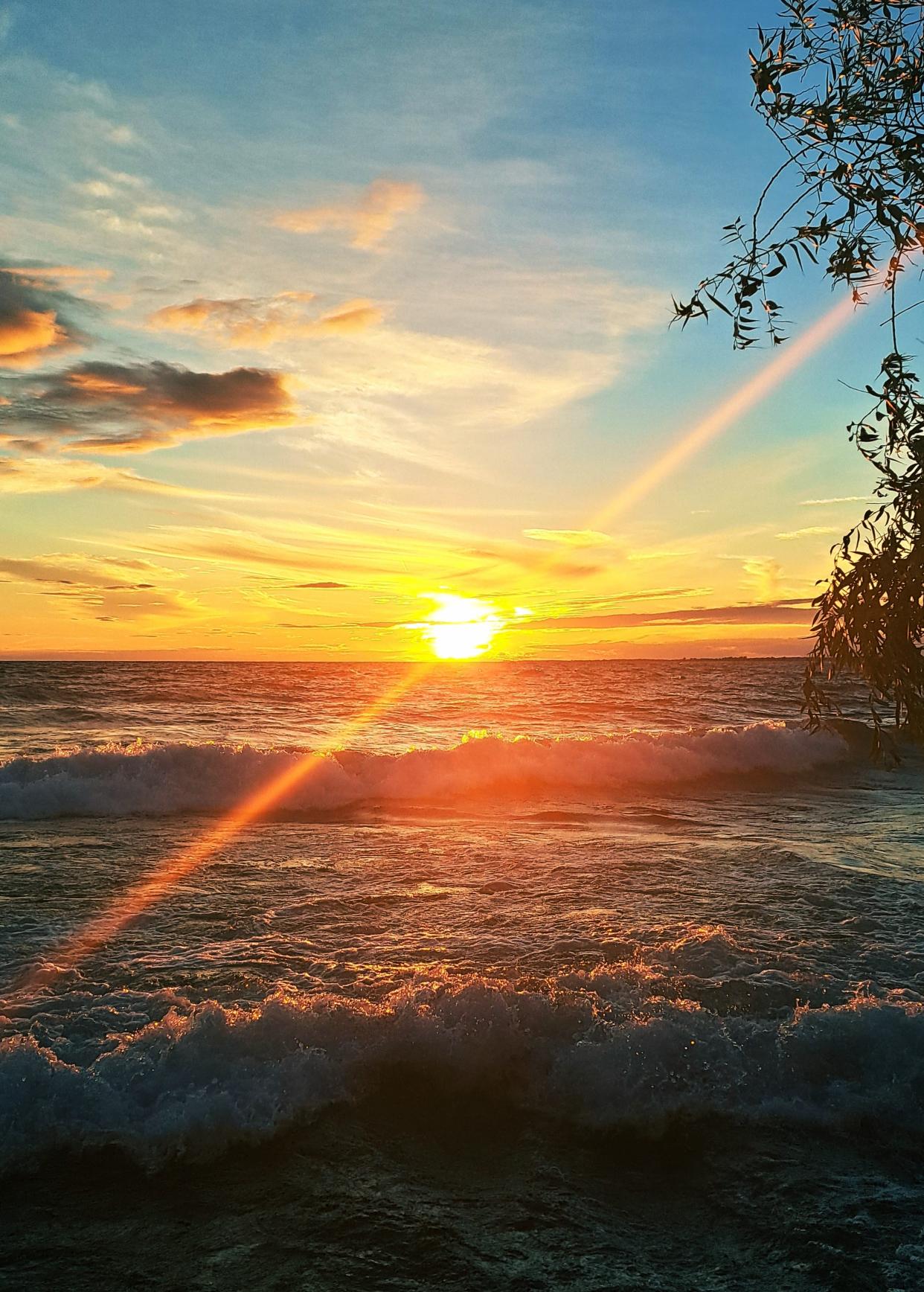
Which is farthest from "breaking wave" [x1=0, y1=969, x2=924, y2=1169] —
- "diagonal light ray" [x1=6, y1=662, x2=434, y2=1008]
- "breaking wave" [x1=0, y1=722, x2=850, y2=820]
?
"breaking wave" [x1=0, y1=722, x2=850, y2=820]

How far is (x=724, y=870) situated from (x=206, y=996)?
780 cm

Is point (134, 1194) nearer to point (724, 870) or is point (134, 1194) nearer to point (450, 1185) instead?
point (450, 1185)

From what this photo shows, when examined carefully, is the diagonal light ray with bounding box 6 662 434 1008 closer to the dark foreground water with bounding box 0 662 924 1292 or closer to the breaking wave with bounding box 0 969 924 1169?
the dark foreground water with bounding box 0 662 924 1292

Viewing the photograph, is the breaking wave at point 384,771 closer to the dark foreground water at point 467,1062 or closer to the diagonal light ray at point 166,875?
the diagonal light ray at point 166,875

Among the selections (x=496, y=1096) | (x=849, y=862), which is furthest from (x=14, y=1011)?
(x=849, y=862)

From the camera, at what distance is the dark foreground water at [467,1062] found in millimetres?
4449

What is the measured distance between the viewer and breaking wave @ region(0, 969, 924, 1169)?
549 cm

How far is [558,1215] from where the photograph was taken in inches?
184

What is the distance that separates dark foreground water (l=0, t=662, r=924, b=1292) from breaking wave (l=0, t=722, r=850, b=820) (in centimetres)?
258

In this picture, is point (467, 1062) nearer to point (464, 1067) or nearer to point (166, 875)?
point (464, 1067)

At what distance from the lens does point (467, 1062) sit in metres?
6.27

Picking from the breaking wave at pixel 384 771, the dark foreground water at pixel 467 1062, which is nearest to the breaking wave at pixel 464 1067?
the dark foreground water at pixel 467 1062

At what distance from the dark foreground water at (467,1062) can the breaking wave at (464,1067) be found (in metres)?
0.02

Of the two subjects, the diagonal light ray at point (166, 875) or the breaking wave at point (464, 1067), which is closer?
the breaking wave at point (464, 1067)
